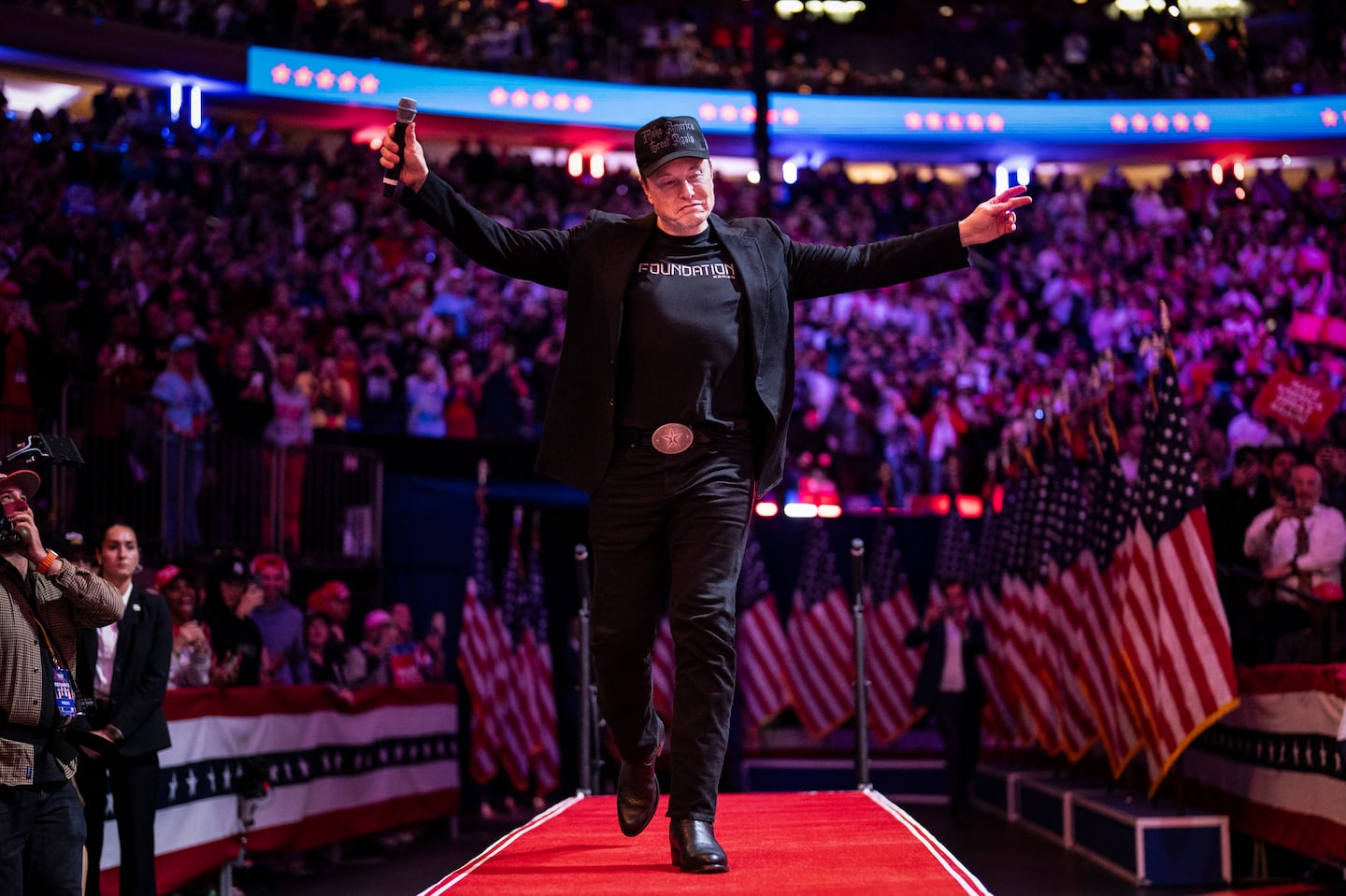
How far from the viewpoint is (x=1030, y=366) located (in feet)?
63.6

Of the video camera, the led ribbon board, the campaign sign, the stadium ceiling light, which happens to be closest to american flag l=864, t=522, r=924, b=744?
the campaign sign

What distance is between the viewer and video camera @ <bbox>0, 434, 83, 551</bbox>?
16.9 ft

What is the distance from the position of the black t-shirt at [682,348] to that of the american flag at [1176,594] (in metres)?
5.78

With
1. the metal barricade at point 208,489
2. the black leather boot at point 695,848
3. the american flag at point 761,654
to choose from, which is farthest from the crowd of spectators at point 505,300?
the black leather boot at point 695,848

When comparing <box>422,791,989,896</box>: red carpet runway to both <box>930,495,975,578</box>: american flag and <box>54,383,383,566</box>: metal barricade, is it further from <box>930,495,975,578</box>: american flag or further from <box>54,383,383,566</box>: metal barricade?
<box>930,495,975,578</box>: american flag

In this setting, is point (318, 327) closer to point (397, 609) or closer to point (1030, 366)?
point (397, 609)

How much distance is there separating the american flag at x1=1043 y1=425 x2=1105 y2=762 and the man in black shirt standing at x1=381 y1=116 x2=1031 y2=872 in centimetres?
759

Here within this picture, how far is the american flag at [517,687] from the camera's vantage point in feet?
48.0

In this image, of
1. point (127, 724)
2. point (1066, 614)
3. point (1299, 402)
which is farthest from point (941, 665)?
point (127, 724)

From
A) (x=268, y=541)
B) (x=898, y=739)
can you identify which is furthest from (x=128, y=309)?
(x=898, y=739)

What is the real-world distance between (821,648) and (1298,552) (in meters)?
7.91

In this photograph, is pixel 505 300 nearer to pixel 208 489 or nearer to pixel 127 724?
pixel 208 489

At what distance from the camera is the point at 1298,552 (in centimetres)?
940

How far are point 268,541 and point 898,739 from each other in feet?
26.4
